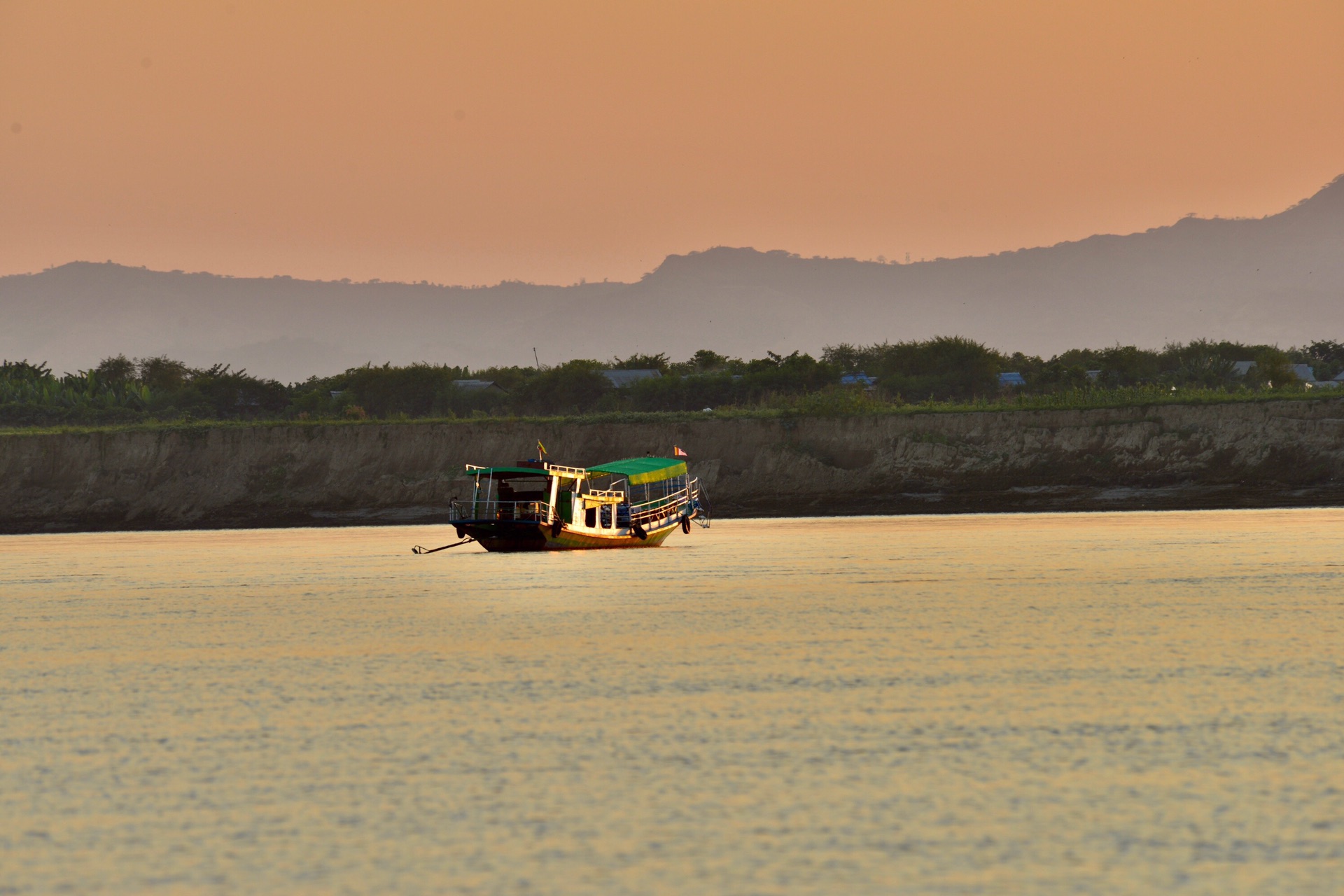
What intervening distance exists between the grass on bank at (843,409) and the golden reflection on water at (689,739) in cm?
6273

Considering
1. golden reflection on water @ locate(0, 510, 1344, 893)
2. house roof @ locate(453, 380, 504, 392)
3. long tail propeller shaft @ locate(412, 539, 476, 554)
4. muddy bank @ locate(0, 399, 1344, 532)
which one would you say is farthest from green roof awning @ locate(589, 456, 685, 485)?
house roof @ locate(453, 380, 504, 392)

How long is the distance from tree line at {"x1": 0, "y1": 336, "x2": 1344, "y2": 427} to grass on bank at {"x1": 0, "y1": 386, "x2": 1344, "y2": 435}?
12.8m

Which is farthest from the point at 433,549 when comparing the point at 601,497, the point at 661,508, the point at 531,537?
the point at 661,508

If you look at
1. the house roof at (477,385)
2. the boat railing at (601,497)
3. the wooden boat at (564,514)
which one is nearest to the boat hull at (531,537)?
the wooden boat at (564,514)

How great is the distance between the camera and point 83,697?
24.1 metres

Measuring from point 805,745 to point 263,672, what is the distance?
11616 millimetres

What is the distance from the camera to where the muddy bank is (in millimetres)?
96000

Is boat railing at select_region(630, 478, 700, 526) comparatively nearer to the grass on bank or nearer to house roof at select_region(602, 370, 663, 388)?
the grass on bank

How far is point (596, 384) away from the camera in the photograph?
15312cm

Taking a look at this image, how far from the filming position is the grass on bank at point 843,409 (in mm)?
102500

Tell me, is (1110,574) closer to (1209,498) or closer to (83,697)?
(83,697)

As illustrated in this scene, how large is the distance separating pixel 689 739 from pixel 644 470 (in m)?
48.6

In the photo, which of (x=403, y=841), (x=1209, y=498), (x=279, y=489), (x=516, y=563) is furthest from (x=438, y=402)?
(x=403, y=841)

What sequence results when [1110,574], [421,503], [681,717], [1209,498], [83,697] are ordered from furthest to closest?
[421,503]
[1209,498]
[1110,574]
[83,697]
[681,717]
